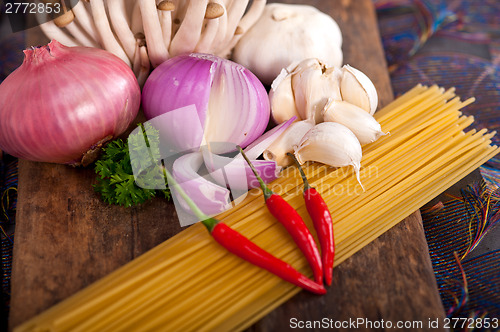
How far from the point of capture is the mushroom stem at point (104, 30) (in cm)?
117

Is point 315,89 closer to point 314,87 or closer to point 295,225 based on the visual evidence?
point 314,87

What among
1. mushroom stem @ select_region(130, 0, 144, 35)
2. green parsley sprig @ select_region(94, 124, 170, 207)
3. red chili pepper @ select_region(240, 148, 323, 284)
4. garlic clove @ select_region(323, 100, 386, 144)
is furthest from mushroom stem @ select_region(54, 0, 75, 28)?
garlic clove @ select_region(323, 100, 386, 144)

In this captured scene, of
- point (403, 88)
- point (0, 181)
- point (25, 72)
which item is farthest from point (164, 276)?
point (403, 88)

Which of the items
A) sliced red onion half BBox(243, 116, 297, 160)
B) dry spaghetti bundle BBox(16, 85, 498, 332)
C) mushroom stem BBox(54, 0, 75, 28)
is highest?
mushroom stem BBox(54, 0, 75, 28)

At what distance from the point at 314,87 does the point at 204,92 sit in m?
0.29

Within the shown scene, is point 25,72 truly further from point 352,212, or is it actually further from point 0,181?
point 352,212

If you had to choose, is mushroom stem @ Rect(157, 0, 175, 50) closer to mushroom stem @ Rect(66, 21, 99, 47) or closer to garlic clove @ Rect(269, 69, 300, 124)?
mushroom stem @ Rect(66, 21, 99, 47)

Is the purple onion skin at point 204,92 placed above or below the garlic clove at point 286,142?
A: above

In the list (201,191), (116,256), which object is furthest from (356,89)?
(116,256)

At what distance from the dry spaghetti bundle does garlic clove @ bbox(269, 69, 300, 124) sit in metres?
0.17

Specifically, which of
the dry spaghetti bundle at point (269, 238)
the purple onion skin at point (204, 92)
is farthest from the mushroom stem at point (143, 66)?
the dry spaghetti bundle at point (269, 238)

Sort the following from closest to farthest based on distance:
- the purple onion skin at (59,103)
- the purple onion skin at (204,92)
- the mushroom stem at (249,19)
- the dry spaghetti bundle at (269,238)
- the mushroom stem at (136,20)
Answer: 1. the dry spaghetti bundle at (269,238)
2. the purple onion skin at (59,103)
3. the purple onion skin at (204,92)
4. the mushroom stem at (136,20)
5. the mushroom stem at (249,19)

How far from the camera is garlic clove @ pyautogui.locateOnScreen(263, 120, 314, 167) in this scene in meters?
1.17

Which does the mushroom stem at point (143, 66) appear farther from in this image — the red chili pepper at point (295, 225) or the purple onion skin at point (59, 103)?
the red chili pepper at point (295, 225)
